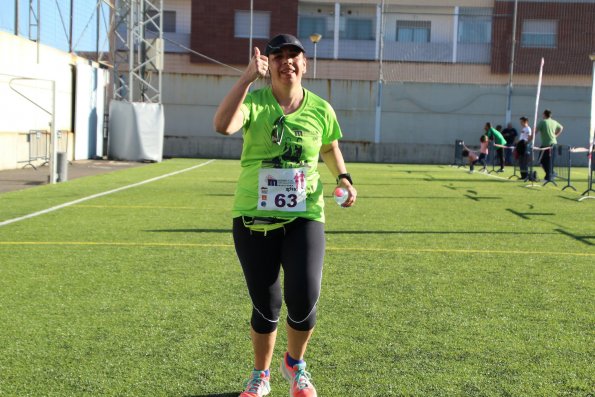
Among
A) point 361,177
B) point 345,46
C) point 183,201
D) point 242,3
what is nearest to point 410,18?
point 345,46

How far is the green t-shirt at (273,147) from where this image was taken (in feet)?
15.2

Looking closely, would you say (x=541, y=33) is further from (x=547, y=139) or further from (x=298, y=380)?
(x=298, y=380)

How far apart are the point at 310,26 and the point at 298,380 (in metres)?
45.2

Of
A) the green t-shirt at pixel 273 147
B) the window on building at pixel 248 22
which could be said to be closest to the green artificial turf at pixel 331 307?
the green t-shirt at pixel 273 147

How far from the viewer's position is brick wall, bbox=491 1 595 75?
132 feet

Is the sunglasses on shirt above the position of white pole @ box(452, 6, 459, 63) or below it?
below

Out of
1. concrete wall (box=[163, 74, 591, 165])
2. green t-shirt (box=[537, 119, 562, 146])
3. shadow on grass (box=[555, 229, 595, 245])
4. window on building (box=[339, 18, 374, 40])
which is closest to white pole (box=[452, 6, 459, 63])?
window on building (box=[339, 18, 374, 40])

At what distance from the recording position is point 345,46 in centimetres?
4716

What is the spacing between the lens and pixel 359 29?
48.4 m

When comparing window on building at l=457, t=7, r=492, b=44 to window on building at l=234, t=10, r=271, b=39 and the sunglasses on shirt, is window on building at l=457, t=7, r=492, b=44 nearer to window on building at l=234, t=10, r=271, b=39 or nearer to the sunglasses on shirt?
window on building at l=234, t=10, r=271, b=39

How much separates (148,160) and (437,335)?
93.7 feet

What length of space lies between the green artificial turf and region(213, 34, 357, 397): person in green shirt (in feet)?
0.94

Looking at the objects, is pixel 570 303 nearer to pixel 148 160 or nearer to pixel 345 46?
pixel 148 160

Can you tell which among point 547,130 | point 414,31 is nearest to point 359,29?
point 414,31
